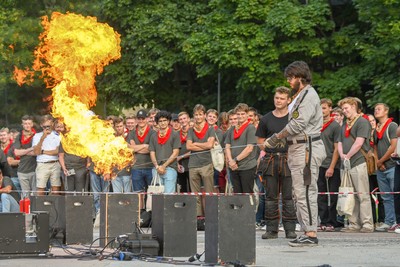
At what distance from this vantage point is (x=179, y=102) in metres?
42.5

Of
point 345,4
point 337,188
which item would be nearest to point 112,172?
point 337,188

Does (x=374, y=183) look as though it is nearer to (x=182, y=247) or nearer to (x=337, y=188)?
(x=337, y=188)

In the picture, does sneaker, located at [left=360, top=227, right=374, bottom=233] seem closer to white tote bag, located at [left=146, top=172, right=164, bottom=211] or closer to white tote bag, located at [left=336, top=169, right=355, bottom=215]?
white tote bag, located at [left=336, top=169, right=355, bottom=215]

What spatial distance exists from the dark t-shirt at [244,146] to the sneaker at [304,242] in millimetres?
3568

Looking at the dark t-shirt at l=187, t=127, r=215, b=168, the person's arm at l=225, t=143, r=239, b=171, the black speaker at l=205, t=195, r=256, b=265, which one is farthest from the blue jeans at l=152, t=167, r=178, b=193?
the black speaker at l=205, t=195, r=256, b=265

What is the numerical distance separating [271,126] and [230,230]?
376cm

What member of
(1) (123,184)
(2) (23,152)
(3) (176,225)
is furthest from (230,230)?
(2) (23,152)

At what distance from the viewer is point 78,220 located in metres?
16.2

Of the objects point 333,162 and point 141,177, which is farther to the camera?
point 141,177

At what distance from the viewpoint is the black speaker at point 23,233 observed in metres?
13.8

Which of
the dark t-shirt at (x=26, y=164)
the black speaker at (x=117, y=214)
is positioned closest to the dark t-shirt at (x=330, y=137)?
the black speaker at (x=117, y=214)

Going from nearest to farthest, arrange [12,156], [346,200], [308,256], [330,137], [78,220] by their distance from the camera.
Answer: [308,256] < [78,220] < [346,200] < [330,137] < [12,156]

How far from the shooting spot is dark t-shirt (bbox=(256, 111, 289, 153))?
54.1 feet

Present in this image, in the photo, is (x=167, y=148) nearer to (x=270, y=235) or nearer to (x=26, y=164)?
(x=26, y=164)
